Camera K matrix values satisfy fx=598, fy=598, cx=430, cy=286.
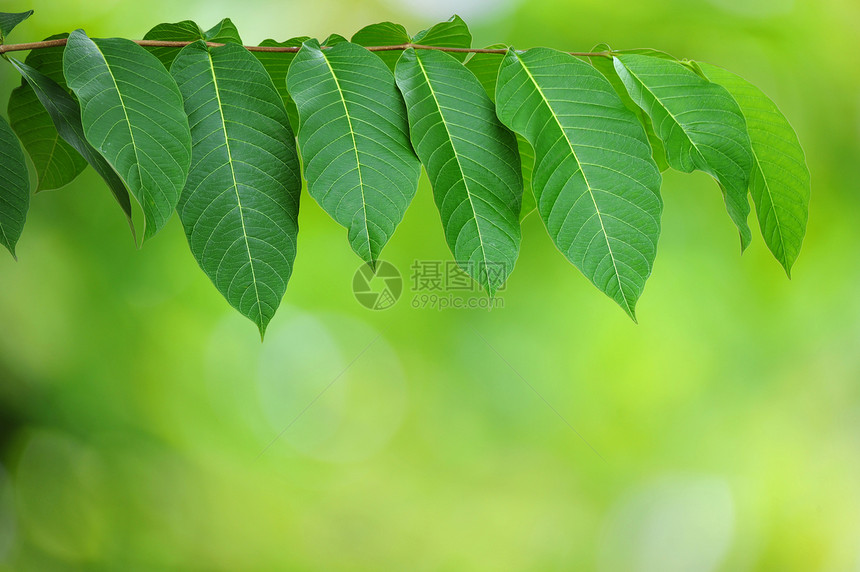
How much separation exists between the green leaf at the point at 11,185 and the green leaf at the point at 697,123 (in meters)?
0.27

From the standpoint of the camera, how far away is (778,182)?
277 millimetres

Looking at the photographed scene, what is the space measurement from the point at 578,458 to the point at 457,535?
0.28m

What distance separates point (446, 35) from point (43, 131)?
0.78 feet

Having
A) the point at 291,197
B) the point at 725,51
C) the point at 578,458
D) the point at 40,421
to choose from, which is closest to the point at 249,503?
the point at 40,421

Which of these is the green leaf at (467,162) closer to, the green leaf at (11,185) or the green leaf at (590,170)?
the green leaf at (590,170)

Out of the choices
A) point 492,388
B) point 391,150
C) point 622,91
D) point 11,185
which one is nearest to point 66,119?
point 11,185

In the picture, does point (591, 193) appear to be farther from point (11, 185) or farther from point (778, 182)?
point (11, 185)

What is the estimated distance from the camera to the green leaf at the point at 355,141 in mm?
237

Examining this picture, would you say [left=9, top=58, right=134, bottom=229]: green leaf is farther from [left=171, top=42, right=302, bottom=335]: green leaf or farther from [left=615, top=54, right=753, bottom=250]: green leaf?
[left=615, top=54, right=753, bottom=250]: green leaf

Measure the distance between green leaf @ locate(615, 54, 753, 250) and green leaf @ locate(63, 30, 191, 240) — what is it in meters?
0.19

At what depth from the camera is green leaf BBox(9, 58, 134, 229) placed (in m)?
0.25

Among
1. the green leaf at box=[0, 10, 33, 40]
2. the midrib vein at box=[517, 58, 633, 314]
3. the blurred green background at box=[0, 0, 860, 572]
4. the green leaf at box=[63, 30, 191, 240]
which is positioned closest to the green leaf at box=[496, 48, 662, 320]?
the midrib vein at box=[517, 58, 633, 314]

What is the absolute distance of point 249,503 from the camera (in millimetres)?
1149

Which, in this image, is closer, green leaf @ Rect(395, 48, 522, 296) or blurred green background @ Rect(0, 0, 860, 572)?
green leaf @ Rect(395, 48, 522, 296)
